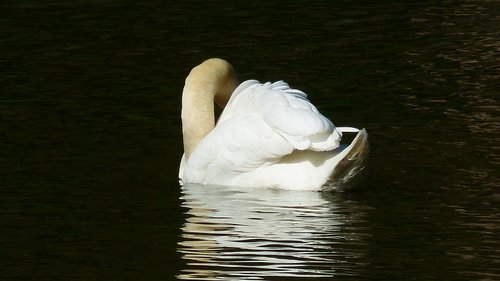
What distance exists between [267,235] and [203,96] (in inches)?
106

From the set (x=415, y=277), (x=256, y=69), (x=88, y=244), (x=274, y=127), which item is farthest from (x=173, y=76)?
(x=415, y=277)

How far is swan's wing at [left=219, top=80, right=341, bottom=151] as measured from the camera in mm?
9945

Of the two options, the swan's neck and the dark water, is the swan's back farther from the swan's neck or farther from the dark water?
the swan's neck

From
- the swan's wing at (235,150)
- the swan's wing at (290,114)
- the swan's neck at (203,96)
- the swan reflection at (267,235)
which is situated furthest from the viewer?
the swan's neck at (203,96)

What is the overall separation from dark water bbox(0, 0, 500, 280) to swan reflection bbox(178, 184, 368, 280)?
2 centimetres

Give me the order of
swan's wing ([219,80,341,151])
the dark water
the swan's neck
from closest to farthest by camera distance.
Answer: the dark water < swan's wing ([219,80,341,151]) < the swan's neck

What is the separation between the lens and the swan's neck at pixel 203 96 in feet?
37.8

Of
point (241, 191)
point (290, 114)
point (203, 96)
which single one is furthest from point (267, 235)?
point (203, 96)

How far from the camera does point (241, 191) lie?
10.6 meters

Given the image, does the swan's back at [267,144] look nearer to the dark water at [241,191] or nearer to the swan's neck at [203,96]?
the dark water at [241,191]

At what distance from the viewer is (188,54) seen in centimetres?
1544

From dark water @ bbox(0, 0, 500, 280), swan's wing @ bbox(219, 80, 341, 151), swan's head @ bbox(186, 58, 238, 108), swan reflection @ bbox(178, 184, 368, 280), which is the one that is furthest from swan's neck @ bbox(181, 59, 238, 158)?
swan reflection @ bbox(178, 184, 368, 280)

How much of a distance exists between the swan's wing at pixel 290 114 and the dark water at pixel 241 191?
0.39m

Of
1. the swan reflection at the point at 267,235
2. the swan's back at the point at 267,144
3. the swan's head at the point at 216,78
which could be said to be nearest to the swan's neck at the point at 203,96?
the swan's head at the point at 216,78
